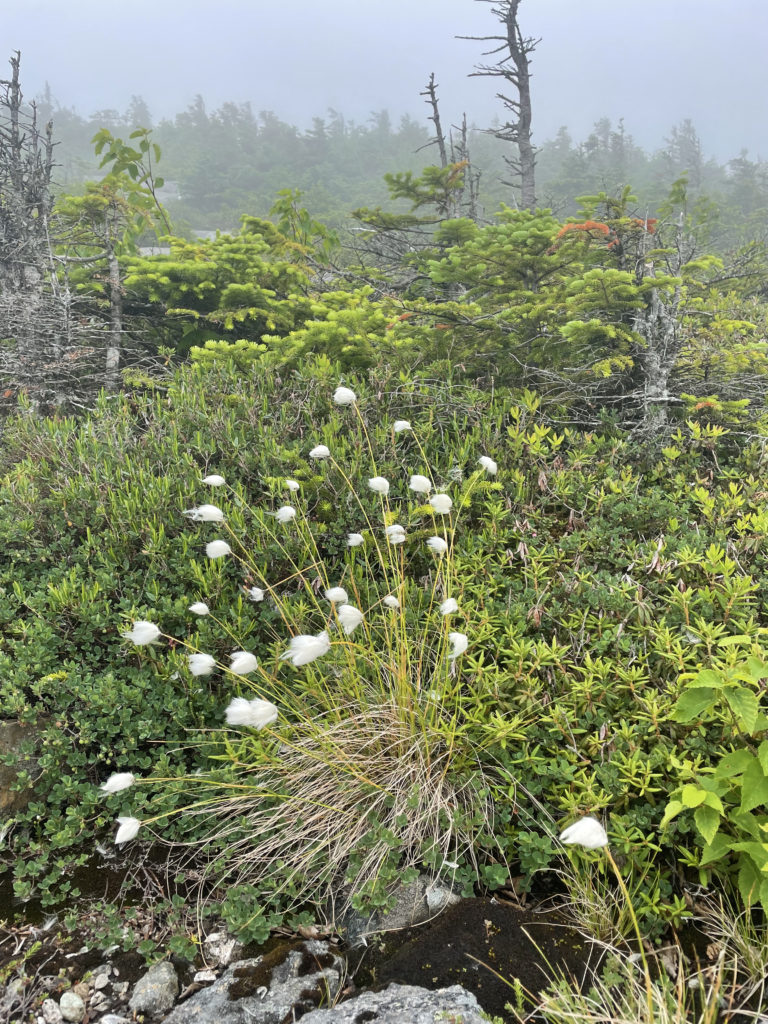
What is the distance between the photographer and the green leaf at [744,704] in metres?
1.77

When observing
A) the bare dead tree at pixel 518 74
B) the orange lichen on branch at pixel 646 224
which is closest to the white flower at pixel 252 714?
the orange lichen on branch at pixel 646 224

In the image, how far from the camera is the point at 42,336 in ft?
23.7

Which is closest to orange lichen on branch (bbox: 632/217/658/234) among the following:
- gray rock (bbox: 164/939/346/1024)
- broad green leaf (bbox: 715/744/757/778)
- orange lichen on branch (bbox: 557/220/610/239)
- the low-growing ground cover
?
orange lichen on branch (bbox: 557/220/610/239)

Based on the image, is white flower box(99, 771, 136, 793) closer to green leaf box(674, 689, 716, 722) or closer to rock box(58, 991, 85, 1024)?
rock box(58, 991, 85, 1024)

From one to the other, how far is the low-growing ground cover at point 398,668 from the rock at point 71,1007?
40 cm

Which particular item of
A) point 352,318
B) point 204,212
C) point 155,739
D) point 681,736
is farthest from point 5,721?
point 204,212

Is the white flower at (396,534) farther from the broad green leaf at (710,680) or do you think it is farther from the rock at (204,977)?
the rock at (204,977)

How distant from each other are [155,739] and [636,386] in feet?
16.1

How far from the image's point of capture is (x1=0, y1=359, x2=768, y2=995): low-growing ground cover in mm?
2076

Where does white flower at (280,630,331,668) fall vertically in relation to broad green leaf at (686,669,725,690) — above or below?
above

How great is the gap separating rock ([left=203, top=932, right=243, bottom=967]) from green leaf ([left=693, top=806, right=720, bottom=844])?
1.70 m

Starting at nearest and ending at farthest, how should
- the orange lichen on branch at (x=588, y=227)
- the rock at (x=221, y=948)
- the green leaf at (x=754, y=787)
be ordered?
the green leaf at (x=754, y=787) < the rock at (x=221, y=948) < the orange lichen on branch at (x=588, y=227)

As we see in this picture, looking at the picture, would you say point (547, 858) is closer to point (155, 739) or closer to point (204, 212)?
point (155, 739)

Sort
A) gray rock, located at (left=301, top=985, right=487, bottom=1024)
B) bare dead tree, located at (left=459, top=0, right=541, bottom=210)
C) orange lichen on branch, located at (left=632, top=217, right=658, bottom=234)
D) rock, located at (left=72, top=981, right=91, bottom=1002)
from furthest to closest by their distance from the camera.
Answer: bare dead tree, located at (left=459, top=0, right=541, bottom=210), orange lichen on branch, located at (left=632, top=217, right=658, bottom=234), rock, located at (left=72, top=981, right=91, bottom=1002), gray rock, located at (left=301, top=985, right=487, bottom=1024)
